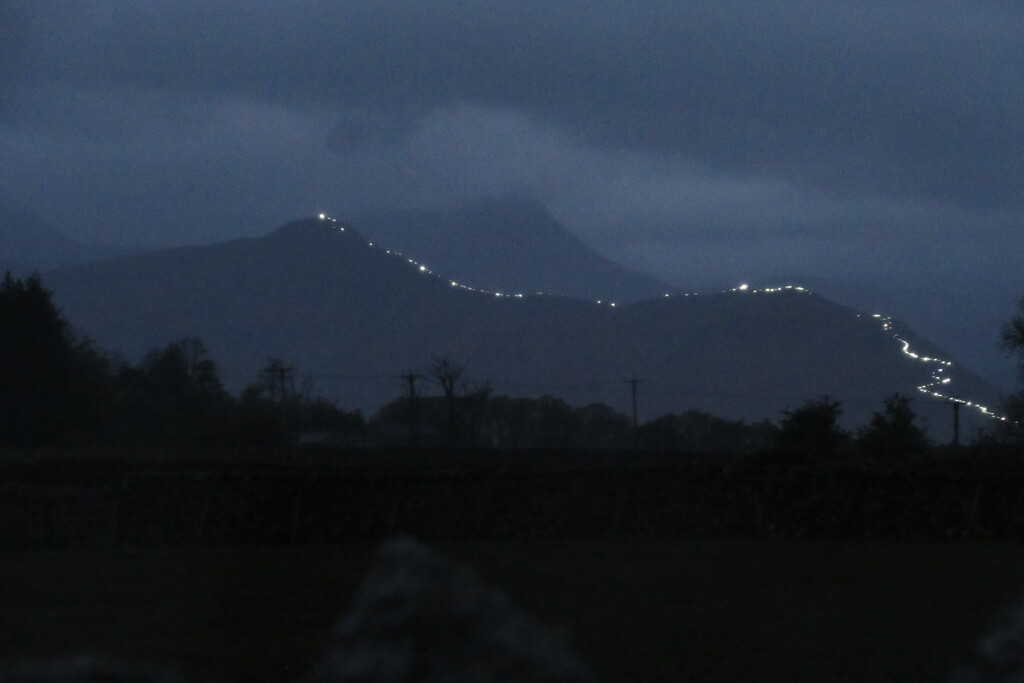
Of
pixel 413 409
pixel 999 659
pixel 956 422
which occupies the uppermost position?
pixel 413 409

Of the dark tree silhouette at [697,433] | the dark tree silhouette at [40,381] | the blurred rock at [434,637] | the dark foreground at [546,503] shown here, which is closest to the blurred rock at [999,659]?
the blurred rock at [434,637]

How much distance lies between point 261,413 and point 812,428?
80.6ft

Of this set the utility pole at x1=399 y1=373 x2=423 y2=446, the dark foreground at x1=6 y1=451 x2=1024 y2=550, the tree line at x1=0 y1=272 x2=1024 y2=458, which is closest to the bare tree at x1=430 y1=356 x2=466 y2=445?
the tree line at x1=0 y1=272 x2=1024 y2=458

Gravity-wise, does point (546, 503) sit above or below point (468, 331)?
below

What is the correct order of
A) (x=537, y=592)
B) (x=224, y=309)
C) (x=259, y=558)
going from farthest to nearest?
(x=224, y=309) → (x=259, y=558) → (x=537, y=592)

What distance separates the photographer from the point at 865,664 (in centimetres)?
862

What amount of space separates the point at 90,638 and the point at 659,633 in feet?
15.7

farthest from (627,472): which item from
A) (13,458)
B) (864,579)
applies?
(13,458)

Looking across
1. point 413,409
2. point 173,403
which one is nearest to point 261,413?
point 413,409

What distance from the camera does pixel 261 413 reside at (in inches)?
1895

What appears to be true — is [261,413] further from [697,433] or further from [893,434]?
[893,434]

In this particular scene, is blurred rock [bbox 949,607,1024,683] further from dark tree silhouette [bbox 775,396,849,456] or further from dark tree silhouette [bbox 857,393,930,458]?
dark tree silhouette [bbox 857,393,930,458]

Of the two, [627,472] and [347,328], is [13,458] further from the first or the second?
[347,328]

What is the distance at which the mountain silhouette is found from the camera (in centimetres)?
6662
